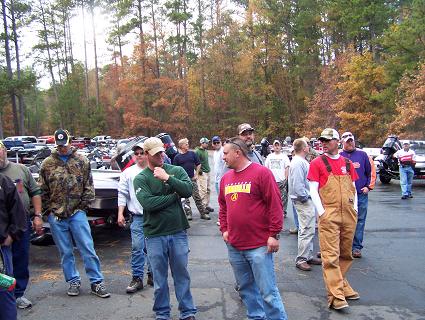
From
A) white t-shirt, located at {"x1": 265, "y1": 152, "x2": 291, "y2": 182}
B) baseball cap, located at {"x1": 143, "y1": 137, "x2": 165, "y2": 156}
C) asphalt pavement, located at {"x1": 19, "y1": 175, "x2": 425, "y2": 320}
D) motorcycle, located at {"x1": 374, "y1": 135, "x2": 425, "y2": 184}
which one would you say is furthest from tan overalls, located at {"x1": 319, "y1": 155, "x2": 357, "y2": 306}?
motorcycle, located at {"x1": 374, "y1": 135, "x2": 425, "y2": 184}

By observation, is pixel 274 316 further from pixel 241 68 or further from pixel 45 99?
pixel 45 99

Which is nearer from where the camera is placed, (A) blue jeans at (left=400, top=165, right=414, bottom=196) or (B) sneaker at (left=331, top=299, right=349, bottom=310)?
(B) sneaker at (left=331, top=299, right=349, bottom=310)

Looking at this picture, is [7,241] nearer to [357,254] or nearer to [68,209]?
[68,209]

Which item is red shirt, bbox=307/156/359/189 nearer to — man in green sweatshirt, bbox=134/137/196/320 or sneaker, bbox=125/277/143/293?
man in green sweatshirt, bbox=134/137/196/320

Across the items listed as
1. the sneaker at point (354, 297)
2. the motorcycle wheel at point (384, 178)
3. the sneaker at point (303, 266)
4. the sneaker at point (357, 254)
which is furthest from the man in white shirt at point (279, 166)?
the motorcycle wheel at point (384, 178)

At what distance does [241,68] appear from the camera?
1895 inches

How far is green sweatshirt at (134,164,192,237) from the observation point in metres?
4.11

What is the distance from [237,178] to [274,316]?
3.96 feet

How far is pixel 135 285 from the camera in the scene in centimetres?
520

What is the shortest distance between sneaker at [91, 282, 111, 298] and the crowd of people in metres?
0.01

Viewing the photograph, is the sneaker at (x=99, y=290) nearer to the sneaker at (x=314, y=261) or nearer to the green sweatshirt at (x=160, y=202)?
the green sweatshirt at (x=160, y=202)

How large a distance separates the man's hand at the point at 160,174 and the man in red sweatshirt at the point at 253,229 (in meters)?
0.57

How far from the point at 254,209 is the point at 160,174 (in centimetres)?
91

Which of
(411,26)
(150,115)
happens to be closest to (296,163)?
(411,26)
